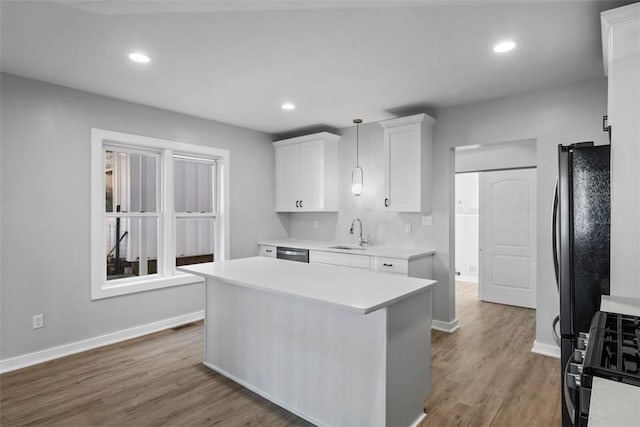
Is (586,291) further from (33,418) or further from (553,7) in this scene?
(33,418)

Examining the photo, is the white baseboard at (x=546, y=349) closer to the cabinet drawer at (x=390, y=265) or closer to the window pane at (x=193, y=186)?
the cabinet drawer at (x=390, y=265)

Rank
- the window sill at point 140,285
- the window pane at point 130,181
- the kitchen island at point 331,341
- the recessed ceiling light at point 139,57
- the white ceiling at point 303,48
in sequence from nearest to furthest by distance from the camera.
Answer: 1. the kitchen island at point 331,341
2. the white ceiling at point 303,48
3. the recessed ceiling light at point 139,57
4. the window sill at point 140,285
5. the window pane at point 130,181

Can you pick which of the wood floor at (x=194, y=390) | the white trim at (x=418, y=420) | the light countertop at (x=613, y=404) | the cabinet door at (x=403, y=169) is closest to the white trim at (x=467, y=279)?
the wood floor at (x=194, y=390)

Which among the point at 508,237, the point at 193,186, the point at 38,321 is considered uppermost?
the point at 193,186

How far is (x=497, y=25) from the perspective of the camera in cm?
214

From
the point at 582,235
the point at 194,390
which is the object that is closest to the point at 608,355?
the point at 582,235

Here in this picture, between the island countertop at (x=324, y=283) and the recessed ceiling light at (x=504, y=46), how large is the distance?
172 cm

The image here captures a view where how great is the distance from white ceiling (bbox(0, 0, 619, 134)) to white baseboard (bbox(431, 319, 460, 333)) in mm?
2459

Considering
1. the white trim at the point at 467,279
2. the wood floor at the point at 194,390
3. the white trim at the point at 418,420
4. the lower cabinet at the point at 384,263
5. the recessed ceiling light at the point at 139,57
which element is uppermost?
the recessed ceiling light at the point at 139,57

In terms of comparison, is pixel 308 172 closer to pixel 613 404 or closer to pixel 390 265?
pixel 390 265

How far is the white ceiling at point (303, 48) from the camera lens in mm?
1996

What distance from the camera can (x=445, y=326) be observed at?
12.7 feet

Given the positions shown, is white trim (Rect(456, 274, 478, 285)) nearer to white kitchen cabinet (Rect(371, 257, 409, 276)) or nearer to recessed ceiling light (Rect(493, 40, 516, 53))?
white kitchen cabinet (Rect(371, 257, 409, 276))

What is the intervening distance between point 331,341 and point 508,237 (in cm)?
390
